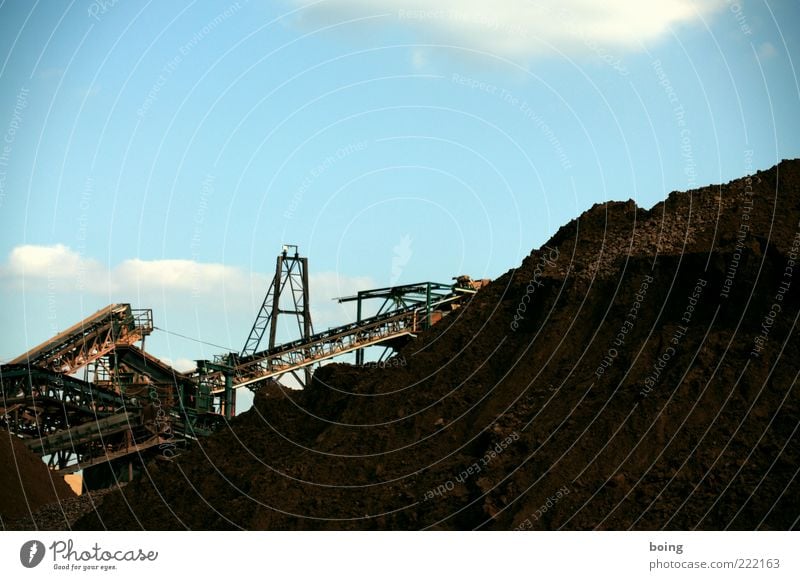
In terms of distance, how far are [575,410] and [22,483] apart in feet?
71.8

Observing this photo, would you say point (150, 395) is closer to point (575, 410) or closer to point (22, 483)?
point (22, 483)

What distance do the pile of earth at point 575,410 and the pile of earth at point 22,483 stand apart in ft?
26.4

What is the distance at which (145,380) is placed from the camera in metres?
61.8

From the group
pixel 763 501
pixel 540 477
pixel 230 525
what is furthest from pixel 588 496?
pixel 230 525

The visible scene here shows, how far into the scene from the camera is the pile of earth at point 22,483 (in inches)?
1767

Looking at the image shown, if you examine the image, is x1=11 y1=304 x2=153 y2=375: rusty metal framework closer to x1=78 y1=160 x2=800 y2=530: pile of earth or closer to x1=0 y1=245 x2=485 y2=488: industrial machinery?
x1=0 y1=245 x2=485 y2=488: industrial machinery

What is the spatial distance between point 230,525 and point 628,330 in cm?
1302

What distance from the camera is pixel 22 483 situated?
151 feet

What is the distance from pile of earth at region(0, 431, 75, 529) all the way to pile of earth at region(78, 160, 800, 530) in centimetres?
805
